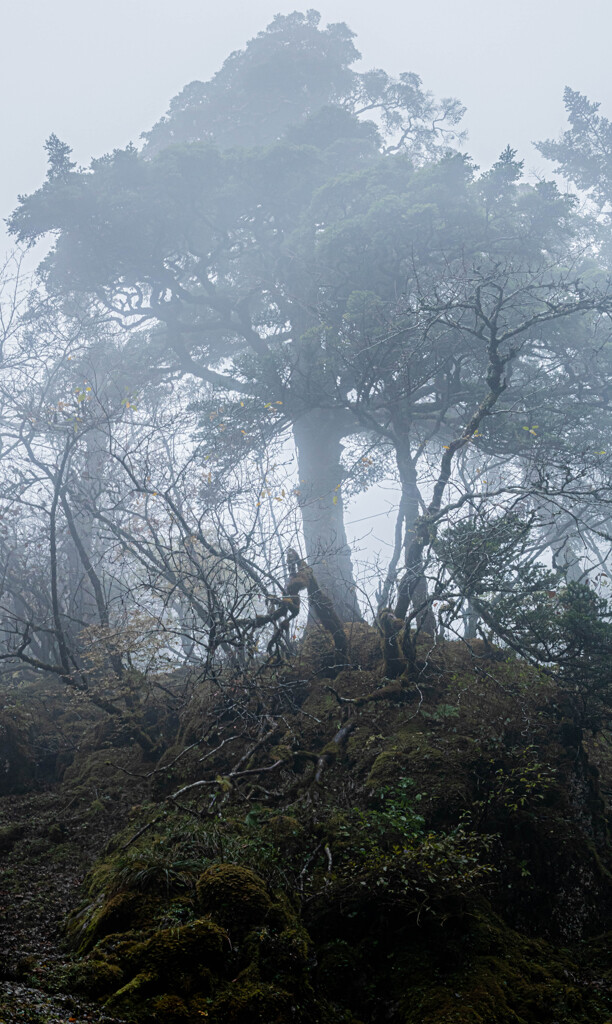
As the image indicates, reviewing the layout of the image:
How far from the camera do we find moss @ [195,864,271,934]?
12.3 feet

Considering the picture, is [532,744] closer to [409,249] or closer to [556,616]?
[556,616]

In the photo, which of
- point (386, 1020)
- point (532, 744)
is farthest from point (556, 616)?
point (386, 1020)

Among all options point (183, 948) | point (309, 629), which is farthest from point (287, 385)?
point (183, 948)

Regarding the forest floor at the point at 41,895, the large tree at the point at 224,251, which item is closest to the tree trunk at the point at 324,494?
the large tree at the point at 224,251

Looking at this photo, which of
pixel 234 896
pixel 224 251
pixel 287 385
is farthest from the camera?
pixel 224 251

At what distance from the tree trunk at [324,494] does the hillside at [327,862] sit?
4.31 m

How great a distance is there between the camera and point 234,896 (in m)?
3.84

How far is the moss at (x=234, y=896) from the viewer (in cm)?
375

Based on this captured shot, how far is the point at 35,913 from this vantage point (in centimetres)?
450

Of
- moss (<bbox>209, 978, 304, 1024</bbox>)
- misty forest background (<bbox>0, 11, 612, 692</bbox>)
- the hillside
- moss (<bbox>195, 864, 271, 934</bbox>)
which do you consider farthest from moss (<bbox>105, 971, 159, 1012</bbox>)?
misty forest background (<bbox>0, 11, 612, 692</bbox>)

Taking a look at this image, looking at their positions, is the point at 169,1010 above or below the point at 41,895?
below

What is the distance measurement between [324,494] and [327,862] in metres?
9.43

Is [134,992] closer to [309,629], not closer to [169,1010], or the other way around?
A: [169,1010]

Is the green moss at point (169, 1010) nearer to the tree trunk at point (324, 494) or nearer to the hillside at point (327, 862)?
the hillside at point (327, 862)
